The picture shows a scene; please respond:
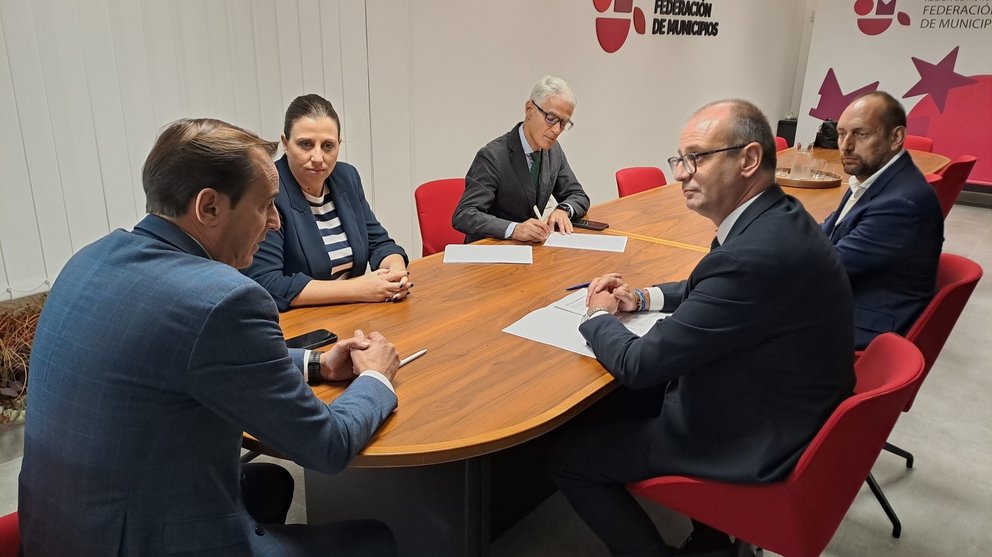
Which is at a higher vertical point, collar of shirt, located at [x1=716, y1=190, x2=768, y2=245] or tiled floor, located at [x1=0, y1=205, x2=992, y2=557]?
collar of shirt, located at [x1=716, y1=190, x2=768, y2=245]

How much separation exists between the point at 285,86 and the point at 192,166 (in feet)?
9.09

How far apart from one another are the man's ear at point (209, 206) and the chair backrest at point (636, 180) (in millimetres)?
3087

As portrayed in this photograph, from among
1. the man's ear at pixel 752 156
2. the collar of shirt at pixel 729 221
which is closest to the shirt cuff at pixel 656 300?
the collar of shirt at pixel 729 221

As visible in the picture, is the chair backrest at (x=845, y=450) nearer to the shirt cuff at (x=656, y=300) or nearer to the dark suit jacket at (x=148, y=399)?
the shirt cuff at (x=656, y=300)

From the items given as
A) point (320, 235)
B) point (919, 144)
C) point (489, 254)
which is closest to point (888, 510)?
point (489, 254)

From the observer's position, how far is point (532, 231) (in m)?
2.72

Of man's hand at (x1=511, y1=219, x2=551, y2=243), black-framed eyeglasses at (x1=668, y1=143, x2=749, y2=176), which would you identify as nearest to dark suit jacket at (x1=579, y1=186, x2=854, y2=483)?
black-framed eyeglasses at (x1=668, y1=143, x2=749, y2=176)

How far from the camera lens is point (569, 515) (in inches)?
92.0

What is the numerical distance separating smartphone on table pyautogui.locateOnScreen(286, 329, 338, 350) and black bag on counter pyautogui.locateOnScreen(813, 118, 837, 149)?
5367 mm

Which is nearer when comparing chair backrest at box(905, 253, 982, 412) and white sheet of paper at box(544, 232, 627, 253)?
chair backrest at box(905, 253, 982, 412)

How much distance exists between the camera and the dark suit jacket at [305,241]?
2012 mm

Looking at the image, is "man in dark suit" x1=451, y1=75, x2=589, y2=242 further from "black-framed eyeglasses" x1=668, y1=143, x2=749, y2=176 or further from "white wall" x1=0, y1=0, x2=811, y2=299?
"white wall" x1=0, y1=0, x2=811, y2=299

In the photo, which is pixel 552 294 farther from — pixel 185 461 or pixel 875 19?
pixel 875 19

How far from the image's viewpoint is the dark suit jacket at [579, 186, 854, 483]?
145cm
